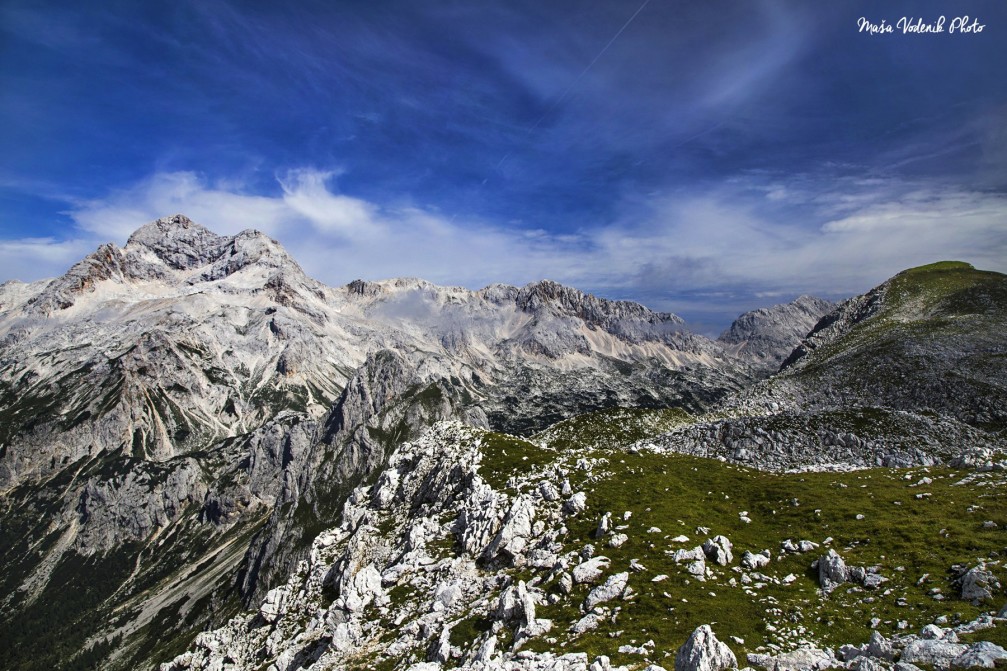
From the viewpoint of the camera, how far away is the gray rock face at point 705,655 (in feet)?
65.0

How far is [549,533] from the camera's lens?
39.5m

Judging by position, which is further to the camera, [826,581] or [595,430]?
[595,430]

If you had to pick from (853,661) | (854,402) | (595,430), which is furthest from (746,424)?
(853,661)

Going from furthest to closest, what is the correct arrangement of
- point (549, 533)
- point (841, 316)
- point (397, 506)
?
point (841, 316) → point (397, 506) → point (549, 533)

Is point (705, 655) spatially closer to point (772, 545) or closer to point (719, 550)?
point (719, 550)

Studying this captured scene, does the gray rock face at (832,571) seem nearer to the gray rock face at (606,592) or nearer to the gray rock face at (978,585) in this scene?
the gray rock face at (978,585)

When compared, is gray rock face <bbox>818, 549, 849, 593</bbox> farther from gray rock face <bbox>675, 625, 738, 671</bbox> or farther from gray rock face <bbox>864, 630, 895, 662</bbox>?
gray rock face <bbox>675, 625, 738, 671</bbox>

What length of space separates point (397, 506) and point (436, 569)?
18597mm

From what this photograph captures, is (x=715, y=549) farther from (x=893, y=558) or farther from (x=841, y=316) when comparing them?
(x=841, y=316)

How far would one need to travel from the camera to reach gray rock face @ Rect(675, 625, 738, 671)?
65.0 ft

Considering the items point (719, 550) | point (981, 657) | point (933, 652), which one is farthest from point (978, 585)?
point (719, 550)

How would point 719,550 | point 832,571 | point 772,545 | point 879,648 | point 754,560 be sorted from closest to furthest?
point 879,648
point 832,571
point 754,560
point 719,550
point 772,545

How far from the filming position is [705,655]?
1984cm

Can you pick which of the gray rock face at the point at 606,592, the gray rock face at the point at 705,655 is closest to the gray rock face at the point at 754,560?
the gray rock face at the point at 606,592
